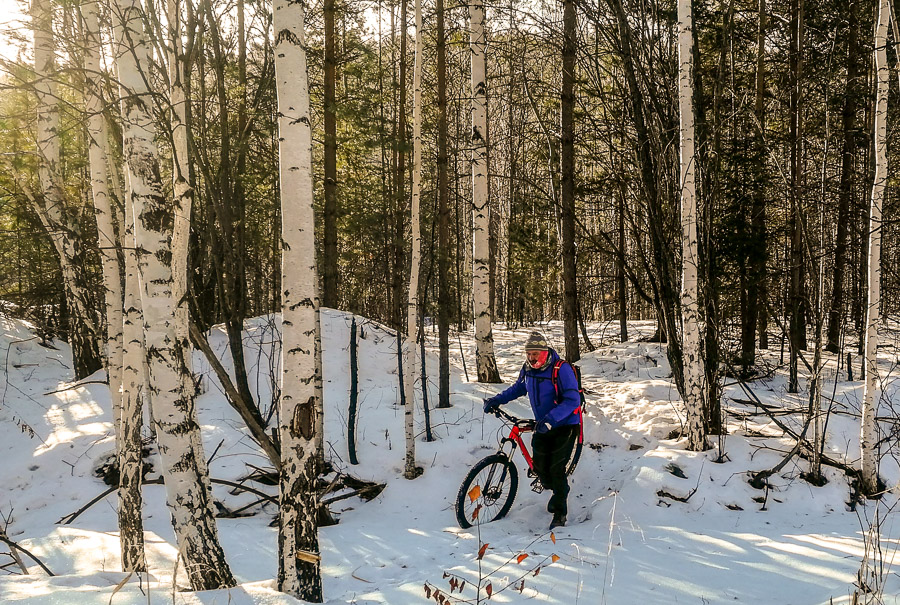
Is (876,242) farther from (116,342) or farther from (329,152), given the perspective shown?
(329,152)

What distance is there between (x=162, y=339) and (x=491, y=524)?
13.2 feet

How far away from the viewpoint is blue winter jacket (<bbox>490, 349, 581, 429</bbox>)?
5.71 metres

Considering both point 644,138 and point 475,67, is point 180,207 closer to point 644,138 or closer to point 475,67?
point 644,138

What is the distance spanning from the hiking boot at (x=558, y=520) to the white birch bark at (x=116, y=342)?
13.1ft

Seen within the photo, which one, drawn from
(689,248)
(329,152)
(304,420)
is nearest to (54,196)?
(329,152)

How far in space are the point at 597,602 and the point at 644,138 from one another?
6081mm

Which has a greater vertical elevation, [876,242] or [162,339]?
[876,242]

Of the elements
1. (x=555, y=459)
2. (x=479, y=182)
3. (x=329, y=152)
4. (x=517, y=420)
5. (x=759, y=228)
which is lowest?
(x=555, y=459)

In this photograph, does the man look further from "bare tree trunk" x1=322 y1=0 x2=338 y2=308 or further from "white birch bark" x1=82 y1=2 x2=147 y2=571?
"bare tree trunk" x1=322 y1=0 x2=338 y2=308

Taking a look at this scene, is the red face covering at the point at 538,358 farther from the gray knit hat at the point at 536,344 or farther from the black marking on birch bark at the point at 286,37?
the black marking on birch bark at the point at 286,37

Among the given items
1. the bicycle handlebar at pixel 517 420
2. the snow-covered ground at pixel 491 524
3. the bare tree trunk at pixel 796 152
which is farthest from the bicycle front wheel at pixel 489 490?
the bare tree trunk at pixel 796 152

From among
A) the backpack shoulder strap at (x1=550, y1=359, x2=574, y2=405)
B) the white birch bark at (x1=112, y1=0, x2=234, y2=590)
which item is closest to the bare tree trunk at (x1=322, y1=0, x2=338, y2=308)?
the backpack shoulder strap at (x1=550, y1=359, x2=574, y2=405)

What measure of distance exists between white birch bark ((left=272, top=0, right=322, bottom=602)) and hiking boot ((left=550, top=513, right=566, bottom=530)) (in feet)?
9.16

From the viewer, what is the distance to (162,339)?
13.8 feet
